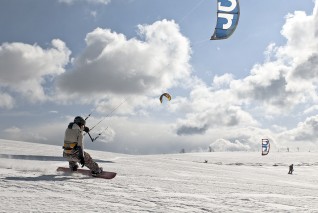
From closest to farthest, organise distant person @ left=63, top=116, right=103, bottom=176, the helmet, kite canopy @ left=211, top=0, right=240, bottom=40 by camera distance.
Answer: distant person @ left=63, top=116, right=103, bottom=176, the helmet, kite canopy @ left=211, top=0, right=240, bottom=40

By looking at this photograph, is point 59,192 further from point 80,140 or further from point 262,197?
point 262,197

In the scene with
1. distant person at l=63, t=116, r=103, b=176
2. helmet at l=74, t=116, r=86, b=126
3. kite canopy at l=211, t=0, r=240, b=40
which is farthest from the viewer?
kite canopy at l=211, t=0, r=240, b=40

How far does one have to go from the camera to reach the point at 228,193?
7.67 meters

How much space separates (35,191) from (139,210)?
1.90 meters

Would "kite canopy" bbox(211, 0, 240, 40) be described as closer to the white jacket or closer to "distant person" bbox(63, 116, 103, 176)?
"distant person" bbox(63, 116, 103, 176)

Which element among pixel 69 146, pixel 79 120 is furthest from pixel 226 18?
pixel 69 146

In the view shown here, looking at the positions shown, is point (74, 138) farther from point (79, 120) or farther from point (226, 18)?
point (226, 18)

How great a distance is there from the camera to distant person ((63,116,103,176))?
9.09 metres

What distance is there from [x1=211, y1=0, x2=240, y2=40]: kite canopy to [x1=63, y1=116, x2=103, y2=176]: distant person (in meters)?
8.56

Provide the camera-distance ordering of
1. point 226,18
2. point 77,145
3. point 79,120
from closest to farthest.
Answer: point 77,145 < point 79,120 < point 226,18

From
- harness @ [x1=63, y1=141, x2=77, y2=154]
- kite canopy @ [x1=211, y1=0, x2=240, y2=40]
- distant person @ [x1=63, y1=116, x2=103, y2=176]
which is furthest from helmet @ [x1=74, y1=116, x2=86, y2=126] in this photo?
kite canopy @ [x1=211, y1=0, x2=240, y2=40]

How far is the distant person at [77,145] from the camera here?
29.8 feet

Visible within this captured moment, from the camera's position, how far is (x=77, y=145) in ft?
29.9

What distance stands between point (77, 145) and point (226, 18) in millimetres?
9690
